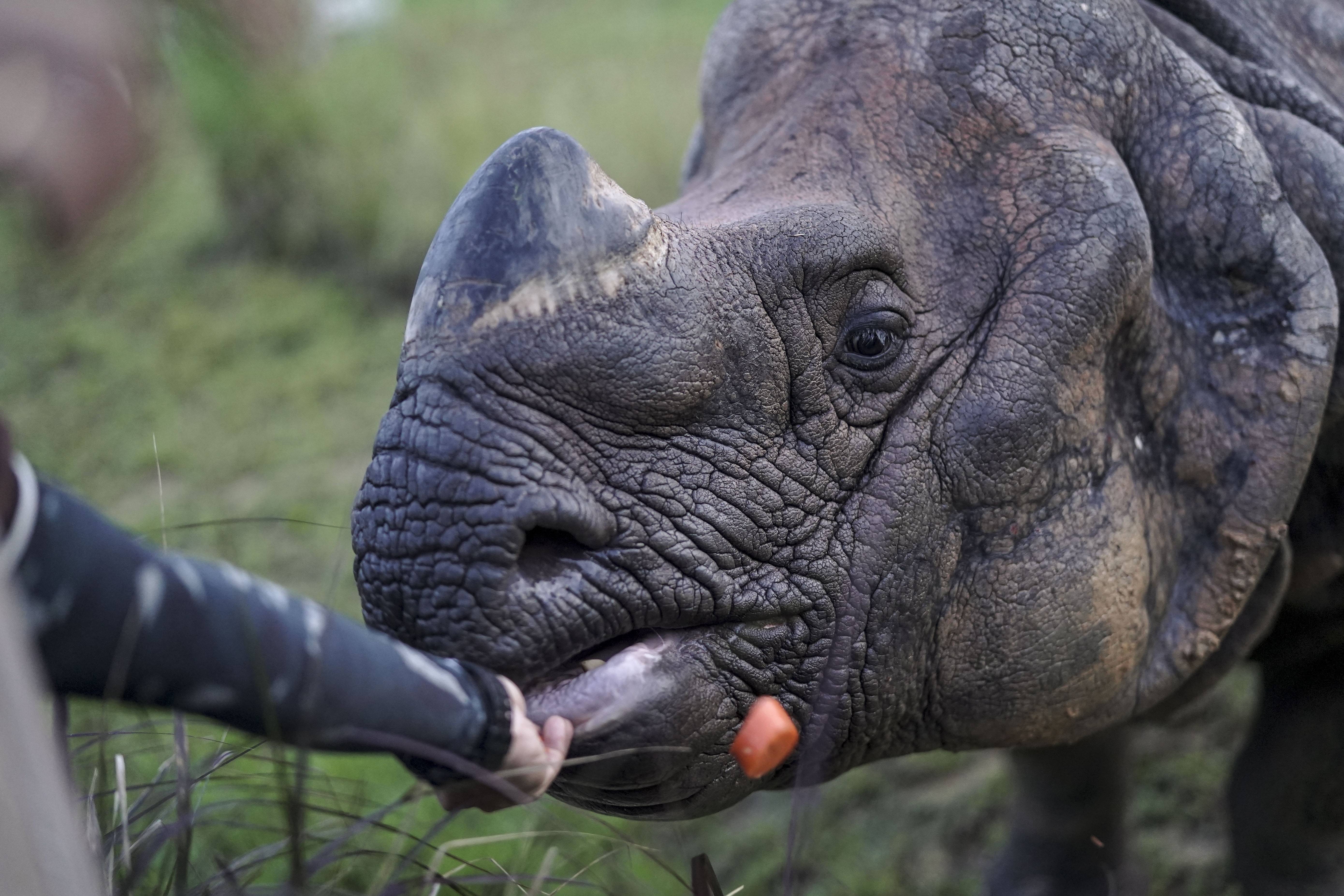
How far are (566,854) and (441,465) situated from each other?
1.99 m

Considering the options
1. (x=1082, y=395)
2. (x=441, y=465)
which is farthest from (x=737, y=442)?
(x=1082, y=395)

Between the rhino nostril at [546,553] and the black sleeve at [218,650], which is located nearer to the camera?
the black sleeve at [218,650]

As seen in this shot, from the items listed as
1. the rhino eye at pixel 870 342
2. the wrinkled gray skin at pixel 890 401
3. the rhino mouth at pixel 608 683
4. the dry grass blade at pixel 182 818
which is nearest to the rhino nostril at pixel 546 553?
the wrinkled gray skin at pixel 890 401

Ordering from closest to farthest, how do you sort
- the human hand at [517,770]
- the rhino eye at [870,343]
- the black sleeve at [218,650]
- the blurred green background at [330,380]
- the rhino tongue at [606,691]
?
the black sleeve at [218,650]
the human hand at [517,770]
the rhino tongue at [606,691]
the rhino eye at [870,343]
the blurred green background at [330,380]

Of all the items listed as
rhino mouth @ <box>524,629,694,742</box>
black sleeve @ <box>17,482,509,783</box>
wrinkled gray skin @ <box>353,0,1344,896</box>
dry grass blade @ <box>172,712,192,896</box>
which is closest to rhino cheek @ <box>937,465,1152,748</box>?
wrinkled gray skin @ <box>353,0,1344,896</box>

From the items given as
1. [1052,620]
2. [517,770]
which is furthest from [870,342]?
[517,770]

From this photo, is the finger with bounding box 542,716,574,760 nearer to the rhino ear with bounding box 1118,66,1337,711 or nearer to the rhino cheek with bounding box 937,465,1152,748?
the rhino cheek with bounding box 937,465,1152,748

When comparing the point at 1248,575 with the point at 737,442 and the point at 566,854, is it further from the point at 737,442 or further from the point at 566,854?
the point at 566,854

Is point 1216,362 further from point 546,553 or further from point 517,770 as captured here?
point 517,770

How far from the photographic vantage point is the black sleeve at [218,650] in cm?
154

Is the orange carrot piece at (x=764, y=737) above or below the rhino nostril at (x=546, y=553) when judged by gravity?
below

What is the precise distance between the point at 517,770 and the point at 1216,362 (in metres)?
1.53

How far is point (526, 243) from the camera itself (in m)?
2.08

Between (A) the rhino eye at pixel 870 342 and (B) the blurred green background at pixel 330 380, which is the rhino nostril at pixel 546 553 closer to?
(B) the blurred green background at pixel 330 380
